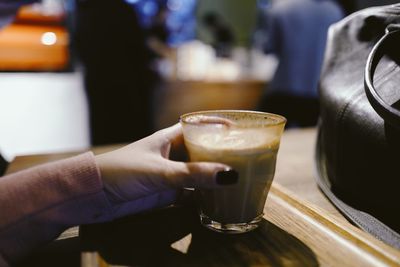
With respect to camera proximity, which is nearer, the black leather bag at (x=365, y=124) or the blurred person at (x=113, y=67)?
the black leather bag at (x=365, y=124)

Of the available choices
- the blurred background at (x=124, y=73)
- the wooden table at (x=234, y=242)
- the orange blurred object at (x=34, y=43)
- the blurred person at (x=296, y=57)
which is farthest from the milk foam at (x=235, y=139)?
the orange blurred object at (x=34, y=43)

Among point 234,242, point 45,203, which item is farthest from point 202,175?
point 45,203

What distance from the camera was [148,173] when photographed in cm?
57

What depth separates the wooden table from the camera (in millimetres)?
546

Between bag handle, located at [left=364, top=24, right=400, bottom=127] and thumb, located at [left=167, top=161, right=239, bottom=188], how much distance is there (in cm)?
27

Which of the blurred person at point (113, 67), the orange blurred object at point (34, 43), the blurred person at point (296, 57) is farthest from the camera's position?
the orange blurred object at point (34, 43)

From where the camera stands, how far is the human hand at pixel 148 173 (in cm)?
54

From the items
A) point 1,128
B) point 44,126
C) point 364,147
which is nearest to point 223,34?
point 44,126

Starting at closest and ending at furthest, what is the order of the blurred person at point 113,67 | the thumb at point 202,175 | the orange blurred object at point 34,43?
1. the thumb at point 202,175
2. the blurred person at point 113,67
3. the orange blurred object at point 34,43

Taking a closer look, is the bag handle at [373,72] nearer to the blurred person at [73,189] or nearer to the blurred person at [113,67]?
the blurred person at [73,189]

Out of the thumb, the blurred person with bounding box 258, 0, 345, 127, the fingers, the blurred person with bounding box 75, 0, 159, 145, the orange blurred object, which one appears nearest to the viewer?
the thumb

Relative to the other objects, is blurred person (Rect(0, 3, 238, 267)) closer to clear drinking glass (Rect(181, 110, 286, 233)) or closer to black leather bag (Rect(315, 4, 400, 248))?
clear drinking glass (Rect(181, 110, 286, 233))

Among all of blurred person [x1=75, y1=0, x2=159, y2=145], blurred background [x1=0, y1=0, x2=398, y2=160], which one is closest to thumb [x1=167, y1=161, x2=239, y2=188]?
blurred background [x1=0, y1=0, x2=398, y2=160]

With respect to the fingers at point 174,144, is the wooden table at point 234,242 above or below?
below
